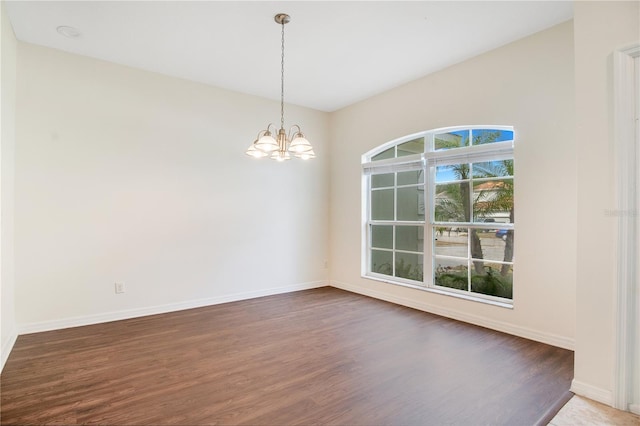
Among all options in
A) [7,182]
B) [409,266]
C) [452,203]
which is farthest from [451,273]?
[7,182]

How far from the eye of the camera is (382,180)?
5.11 metres

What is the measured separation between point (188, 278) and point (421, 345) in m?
3.00

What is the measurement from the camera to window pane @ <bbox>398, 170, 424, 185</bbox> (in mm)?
4508

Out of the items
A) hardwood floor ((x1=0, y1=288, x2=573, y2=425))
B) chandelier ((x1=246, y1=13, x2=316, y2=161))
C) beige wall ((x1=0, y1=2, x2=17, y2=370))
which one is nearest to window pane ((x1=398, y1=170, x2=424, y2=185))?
hardwood floor ((x1=0, y1=288, x2=573, y2=425))

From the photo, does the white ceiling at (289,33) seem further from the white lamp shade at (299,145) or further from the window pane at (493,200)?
the window pane at (493,200)

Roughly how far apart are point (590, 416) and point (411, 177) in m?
3.18

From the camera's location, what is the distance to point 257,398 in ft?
7.25

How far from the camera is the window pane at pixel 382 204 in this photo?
498cm

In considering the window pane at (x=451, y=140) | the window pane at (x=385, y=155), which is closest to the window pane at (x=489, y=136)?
the window pane at (x=451, y=140)

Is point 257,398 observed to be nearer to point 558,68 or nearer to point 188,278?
point 188,278

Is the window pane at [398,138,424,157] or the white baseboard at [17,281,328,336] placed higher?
the window pane at [398,138,424,157]

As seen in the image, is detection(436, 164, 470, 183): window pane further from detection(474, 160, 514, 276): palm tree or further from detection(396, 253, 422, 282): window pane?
detection(396, 253, 422, 282): window pane

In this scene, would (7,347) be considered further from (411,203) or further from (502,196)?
(502,196)

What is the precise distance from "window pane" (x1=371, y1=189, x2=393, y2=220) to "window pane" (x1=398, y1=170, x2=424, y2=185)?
0.27m
